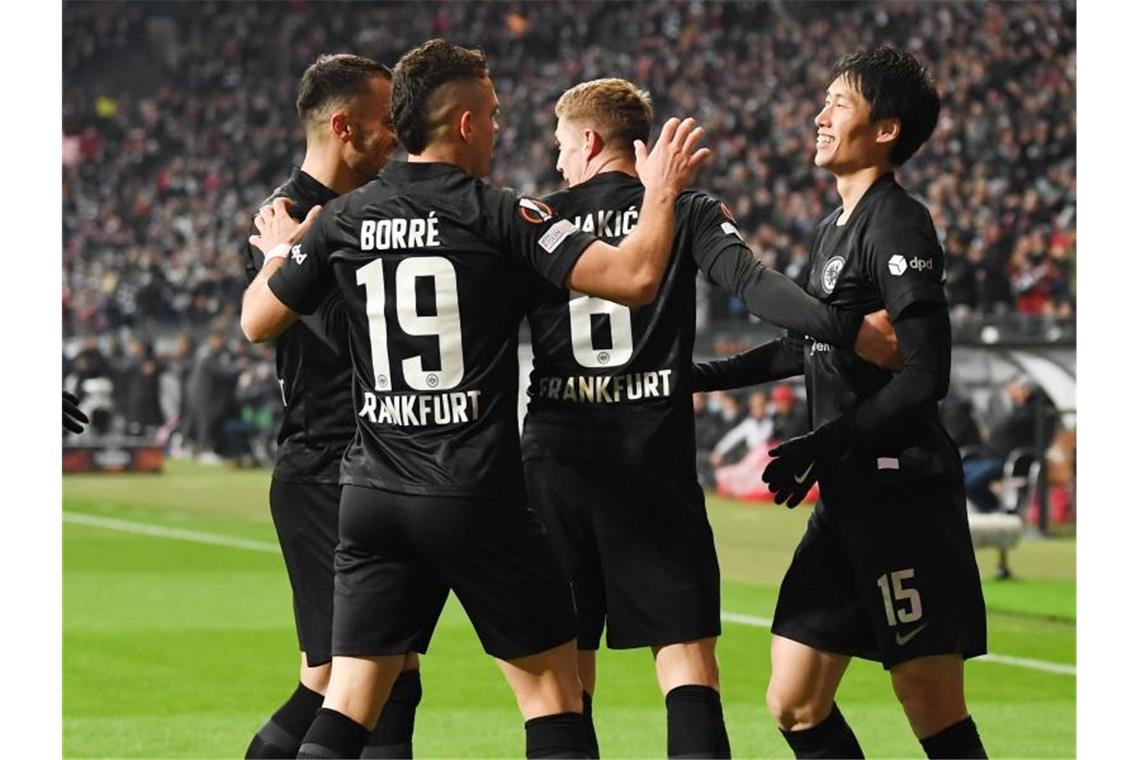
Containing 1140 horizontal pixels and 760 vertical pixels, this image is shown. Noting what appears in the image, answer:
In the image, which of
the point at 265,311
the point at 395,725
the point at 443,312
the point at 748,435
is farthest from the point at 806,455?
the point at 748,435

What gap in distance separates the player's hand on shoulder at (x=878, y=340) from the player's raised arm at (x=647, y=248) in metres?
0.59

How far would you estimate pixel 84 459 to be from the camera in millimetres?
23750

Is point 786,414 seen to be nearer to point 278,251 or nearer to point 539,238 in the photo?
point 278,251

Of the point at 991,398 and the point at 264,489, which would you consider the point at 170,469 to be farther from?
the point at 991,398

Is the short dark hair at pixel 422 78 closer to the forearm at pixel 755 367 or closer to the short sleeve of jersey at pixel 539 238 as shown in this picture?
the short sleeve of jersey at pixel 539 238

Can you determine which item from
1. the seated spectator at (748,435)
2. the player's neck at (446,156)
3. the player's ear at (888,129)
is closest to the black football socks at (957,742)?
the player's ear at (888,129)

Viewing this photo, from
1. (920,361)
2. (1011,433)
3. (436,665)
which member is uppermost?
(920,361)

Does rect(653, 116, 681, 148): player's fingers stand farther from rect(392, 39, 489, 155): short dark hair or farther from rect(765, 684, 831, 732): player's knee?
rect(765, 684, 831, 732): player's knee

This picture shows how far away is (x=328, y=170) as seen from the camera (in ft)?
17.8

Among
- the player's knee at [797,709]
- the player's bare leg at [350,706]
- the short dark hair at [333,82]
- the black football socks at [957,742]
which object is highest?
the short dark hair at [333,82]

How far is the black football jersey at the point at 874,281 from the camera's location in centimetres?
461

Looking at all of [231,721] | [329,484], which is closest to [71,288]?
[231,721]

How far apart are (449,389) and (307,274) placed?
504 millimetres

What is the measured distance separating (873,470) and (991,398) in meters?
13.4
